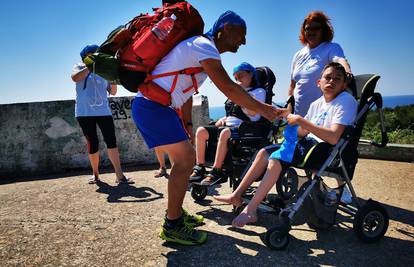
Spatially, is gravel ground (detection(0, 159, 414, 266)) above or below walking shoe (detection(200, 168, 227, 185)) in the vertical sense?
below

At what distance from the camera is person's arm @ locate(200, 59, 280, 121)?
2.41m

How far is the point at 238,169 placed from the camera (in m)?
3.88

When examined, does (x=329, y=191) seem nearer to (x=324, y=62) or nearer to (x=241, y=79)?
(x=324, y=62)

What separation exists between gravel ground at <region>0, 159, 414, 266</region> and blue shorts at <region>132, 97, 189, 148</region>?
1.00 metres

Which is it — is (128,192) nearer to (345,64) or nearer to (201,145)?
(201,145)

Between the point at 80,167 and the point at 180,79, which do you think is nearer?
the point at 180,79

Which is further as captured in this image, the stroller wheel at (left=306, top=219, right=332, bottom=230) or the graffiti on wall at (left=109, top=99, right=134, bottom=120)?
the graffiti on wall at (left=109, top=99, right=134, bottom=120)

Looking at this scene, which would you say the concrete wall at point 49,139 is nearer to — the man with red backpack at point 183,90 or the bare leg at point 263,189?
the man with red backpack at point 183,90

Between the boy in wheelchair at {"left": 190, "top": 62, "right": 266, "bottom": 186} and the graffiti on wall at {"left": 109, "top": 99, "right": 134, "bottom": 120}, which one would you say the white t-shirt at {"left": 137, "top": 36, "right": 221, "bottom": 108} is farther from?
the graffiti on wall at {"left": 109, "top": 99, "right": 134, "bottom": 120}

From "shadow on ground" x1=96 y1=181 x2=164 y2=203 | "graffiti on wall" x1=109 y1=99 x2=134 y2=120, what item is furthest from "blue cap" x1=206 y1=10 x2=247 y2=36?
"graffiti on wall" x1=109 y1=99 x2=134 y2=120

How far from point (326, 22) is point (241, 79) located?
1231mm

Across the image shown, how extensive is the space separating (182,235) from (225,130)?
1514 mm

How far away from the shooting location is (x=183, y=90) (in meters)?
2.66

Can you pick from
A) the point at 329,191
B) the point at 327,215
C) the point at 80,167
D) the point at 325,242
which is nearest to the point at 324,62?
the point at 329,191
